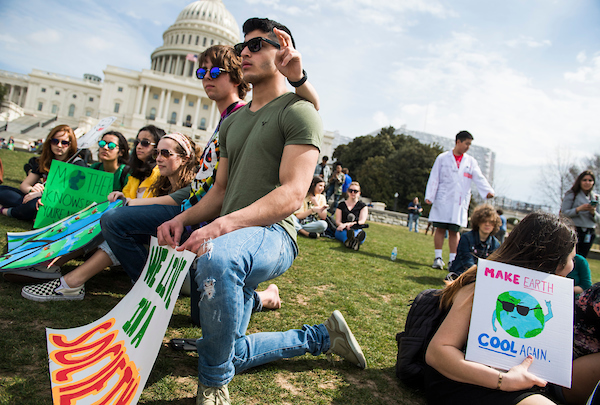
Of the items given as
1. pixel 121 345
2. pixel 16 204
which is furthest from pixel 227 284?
pixel 16 204

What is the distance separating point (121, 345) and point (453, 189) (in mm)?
5969

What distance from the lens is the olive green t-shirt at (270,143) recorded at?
1969mm

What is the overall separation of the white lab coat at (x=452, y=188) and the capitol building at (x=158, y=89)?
6302 centimetres

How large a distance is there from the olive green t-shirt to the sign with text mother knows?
0.99 m

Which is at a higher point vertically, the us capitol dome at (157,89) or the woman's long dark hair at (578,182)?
the us capitol dome at (157,89)

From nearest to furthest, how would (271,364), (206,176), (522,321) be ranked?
(522,321) → (271,364) → (206,176)

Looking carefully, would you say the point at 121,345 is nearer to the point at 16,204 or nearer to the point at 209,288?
the point at 209,288

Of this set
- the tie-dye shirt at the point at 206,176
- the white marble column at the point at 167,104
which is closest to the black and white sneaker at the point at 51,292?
the tie-dye shirt at the point at 206,176

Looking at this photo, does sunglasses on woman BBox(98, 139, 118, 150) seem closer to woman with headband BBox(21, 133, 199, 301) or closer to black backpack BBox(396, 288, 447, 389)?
woman with headband BBox(21, 133, 199, 301)

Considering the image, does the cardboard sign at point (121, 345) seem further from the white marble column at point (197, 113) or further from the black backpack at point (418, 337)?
the white marble column at point (197, 113)

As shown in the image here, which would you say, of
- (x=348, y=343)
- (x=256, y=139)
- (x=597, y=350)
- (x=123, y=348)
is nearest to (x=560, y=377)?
(x=597, y=350)

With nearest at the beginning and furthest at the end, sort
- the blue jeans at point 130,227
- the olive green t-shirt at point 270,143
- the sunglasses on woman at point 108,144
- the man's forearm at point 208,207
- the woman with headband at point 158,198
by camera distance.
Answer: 1. the olive green t-shirt at point 270,143
2. the man's forearm at point 208,207
3. the blue jeans at point 130,227
4. the woman with headband at point 158,198
5. the sunglasses on woman at point 108,144

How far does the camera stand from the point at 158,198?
307 centimetres

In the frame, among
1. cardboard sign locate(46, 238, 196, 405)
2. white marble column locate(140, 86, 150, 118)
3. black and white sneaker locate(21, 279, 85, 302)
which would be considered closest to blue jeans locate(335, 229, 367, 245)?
black and white sneaker locate(21, 279, 85, 302)
